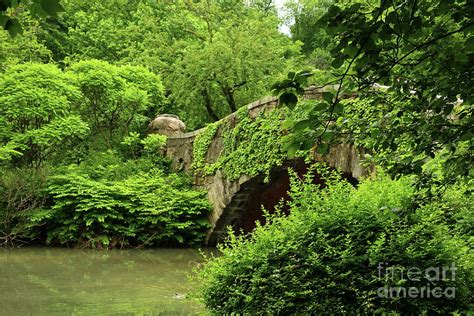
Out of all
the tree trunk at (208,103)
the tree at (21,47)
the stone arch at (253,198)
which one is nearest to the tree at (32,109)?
the tree at (21,47)

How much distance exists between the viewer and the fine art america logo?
3.34 meters

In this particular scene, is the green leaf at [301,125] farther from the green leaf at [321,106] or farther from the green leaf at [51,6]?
the green leaf at [51,6]

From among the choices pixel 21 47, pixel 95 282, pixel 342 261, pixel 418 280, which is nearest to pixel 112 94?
pixel 21 47

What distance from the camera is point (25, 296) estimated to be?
21.8 feet

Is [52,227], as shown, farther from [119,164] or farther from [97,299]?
[97,299]

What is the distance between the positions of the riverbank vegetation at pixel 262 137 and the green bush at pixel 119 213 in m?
0.05

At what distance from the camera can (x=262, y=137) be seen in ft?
31.9

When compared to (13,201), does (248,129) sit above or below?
above

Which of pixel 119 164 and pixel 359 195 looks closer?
pixel 359 195

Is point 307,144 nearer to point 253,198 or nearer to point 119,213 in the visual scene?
point 253,198

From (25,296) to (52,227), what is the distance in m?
5.58

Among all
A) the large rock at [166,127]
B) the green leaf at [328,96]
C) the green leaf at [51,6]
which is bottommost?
the green leaf at [328,96]

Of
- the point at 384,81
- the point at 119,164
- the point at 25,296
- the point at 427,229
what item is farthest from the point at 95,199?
the point at 384,81

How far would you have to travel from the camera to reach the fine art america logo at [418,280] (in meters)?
3.34
